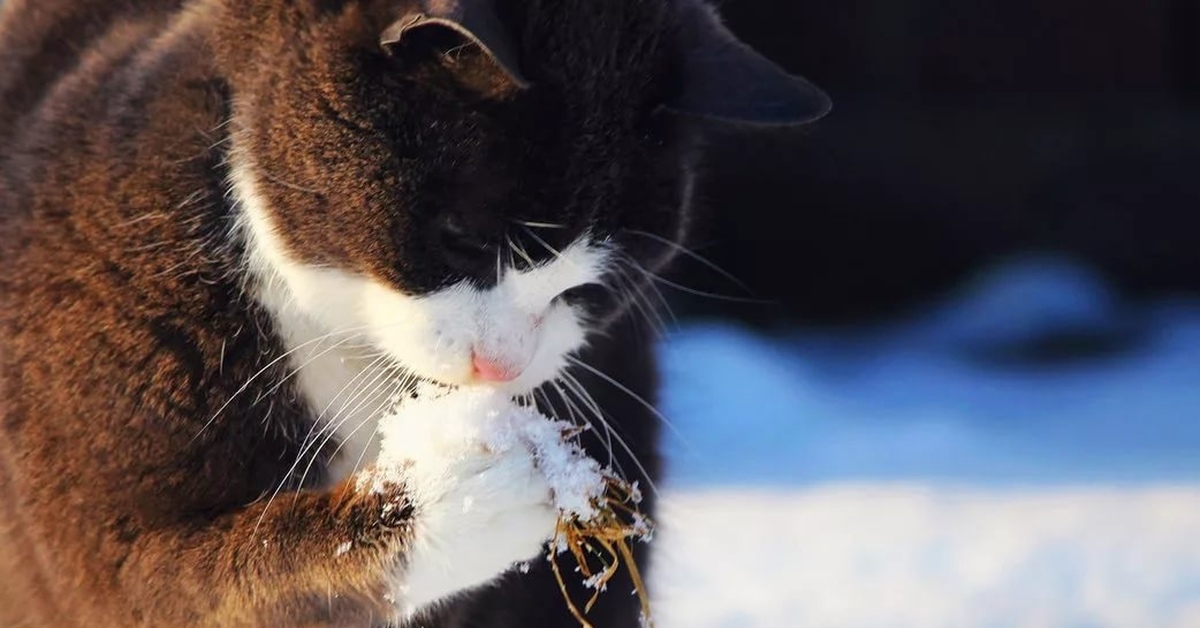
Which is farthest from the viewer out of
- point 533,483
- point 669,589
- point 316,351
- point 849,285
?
point 849,285

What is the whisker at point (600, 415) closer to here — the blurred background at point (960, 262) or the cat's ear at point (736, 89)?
the cat's ear at point (736, 89)

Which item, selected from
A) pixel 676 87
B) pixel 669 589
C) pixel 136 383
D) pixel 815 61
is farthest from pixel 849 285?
pixel 136 383

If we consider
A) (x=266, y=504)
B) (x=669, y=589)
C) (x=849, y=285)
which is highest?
(x=266, y=504)

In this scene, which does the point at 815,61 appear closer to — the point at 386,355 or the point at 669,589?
the point at 669,589

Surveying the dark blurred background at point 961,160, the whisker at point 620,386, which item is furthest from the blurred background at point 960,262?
the whisker at point 620,386

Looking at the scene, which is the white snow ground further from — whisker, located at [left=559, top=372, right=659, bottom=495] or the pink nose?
the pink nose

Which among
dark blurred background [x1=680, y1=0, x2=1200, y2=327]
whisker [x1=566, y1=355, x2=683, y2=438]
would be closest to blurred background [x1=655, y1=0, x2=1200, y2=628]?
dark blurred background [x1=680, y1=0, x2=1200, y2=327]
